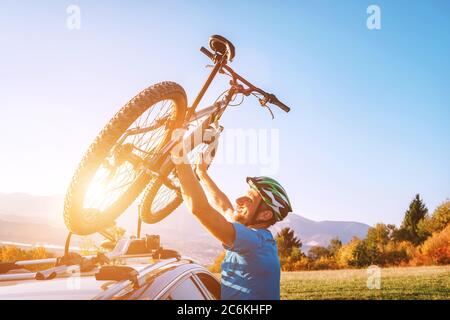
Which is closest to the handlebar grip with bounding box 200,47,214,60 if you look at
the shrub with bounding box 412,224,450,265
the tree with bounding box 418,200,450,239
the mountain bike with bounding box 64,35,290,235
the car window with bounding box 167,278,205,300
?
the mountain bike with bounding box 64,35,290,235

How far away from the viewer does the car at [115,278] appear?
69.5 inches

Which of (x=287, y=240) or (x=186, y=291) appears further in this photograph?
(x=287, y=240)

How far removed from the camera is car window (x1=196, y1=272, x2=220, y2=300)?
3135mm

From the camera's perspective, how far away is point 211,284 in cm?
326

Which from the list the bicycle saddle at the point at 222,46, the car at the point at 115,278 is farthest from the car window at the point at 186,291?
the bicycle saddle at the point at 222,46

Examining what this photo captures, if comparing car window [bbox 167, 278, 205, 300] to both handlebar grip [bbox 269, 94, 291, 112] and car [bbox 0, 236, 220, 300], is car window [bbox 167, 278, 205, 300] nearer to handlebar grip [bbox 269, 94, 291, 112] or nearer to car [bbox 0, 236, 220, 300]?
car [bbox 0, 236, 220, 300]

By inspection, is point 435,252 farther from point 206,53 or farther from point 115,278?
point 115,278

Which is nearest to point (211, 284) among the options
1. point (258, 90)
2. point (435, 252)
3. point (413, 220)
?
point (258, 90)

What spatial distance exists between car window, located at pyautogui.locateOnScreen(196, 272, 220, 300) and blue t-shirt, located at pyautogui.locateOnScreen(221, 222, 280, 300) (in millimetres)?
415

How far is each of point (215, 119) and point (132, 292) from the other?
10.8 ft

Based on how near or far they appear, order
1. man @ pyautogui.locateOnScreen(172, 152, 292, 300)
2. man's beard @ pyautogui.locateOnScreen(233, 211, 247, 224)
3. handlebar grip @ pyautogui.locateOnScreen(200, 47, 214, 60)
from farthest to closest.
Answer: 1. handlebar grip @ pyautogui.locateOnScreen(200, 47, 214, 60)
2. man's beard @ pyautogui.locateOnScreen(233, 211, 247, 224)
3. man @ pyautogui.locateOnScreen(172, 152, 292, 300)

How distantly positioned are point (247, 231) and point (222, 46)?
2.79m
